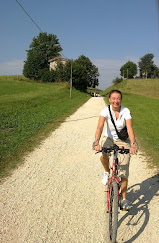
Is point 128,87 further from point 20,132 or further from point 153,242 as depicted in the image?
point 153,242

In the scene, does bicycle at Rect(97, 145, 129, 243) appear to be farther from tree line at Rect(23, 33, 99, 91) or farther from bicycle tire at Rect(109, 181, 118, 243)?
tree line at Rect(23, 33, 99, 91)

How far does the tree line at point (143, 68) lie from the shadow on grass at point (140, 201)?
113253mm

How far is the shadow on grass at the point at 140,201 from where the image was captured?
12.6 ft

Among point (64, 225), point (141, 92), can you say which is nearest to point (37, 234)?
point (64, 225)

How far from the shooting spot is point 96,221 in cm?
387

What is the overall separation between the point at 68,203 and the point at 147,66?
121 meters

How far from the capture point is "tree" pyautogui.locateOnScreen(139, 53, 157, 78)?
379 feet

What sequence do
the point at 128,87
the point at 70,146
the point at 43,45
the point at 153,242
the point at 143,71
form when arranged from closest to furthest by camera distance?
1. the point at 153,242
2. the point at 70,146
3. the point at 128,87
4. the point at 43,45
5. the point at 143,71

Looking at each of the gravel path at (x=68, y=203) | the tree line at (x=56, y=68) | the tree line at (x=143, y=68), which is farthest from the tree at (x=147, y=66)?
the gravel path at (x=68, y=203)

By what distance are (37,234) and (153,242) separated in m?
1.70

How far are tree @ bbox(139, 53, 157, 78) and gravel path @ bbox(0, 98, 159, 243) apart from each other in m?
115

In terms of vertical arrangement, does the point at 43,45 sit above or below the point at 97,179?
above

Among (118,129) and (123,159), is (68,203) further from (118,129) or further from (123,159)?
(118,129)

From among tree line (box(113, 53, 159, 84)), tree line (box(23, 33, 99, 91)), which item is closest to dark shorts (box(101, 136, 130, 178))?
tree line (box(23, 33, 99, 91))
